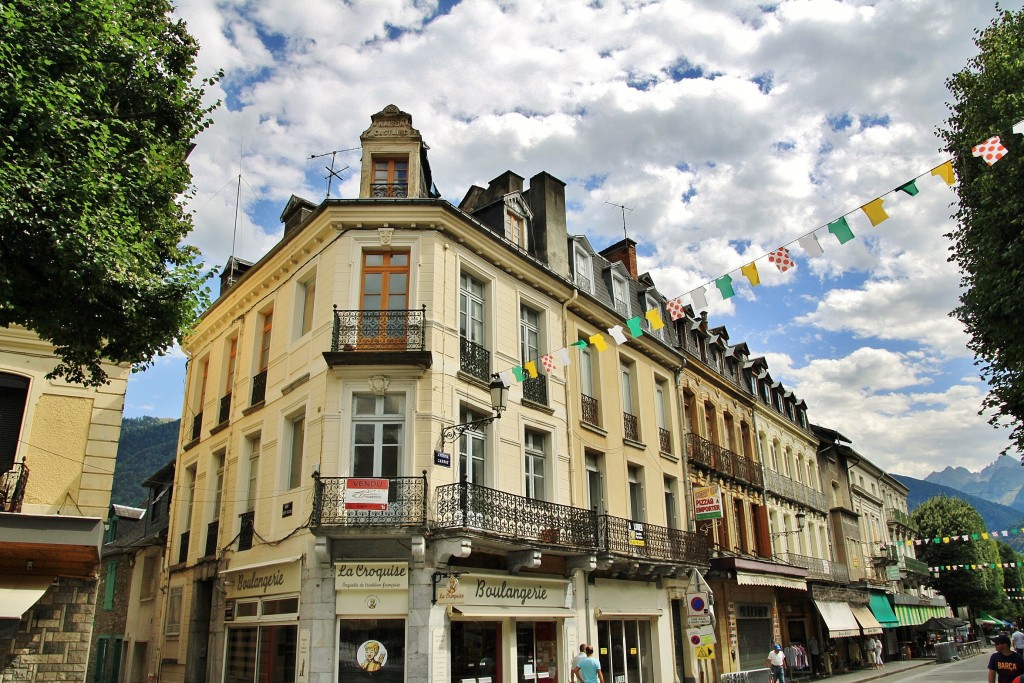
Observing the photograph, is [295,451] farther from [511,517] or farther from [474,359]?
[511,517]

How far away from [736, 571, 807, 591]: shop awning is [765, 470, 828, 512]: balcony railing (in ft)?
11.3

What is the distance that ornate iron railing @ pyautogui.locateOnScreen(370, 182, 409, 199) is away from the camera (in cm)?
1565

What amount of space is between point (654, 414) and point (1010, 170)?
10.9m

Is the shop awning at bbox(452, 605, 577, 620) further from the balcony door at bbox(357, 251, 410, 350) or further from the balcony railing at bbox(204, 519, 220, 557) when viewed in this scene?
the balcony railing at bbox(204, 519, 220, 557)

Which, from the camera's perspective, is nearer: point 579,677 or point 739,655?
point 579,677

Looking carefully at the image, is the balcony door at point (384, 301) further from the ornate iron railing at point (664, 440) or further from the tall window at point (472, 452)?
the ornate iron railing at point (664, 440)

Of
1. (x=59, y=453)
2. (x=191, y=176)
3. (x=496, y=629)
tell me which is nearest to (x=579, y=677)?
(x=496, y=629)

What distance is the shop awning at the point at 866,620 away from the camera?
30.7 metres

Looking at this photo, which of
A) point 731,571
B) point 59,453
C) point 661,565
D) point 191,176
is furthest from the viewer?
point 731,571

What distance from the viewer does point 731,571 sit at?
20.8 metres

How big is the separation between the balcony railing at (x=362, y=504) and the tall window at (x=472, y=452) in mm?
1447

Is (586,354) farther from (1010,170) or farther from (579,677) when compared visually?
(1010,170)

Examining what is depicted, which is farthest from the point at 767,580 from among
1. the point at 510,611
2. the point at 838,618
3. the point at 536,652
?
the point at 510,611

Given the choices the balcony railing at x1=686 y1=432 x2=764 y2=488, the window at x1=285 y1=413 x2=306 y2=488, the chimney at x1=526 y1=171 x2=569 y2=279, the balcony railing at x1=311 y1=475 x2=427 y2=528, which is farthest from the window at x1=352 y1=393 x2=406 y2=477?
the balcony railing at x1=686 y1=432 x2=764 y2=488
